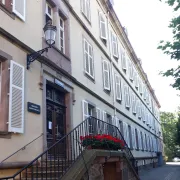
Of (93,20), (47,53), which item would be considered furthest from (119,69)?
(47,53)

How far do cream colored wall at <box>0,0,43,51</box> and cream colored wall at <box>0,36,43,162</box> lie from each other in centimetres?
44

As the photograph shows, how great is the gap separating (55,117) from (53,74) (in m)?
1.46

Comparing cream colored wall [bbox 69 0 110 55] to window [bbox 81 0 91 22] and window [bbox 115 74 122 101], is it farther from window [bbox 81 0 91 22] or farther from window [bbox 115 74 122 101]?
window [bbox 115 74 122 101]

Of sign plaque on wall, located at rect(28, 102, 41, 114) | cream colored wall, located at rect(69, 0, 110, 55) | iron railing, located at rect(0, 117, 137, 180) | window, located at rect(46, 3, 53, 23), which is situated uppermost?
cream colored wall, located at rect(69, 0, 110, 55)

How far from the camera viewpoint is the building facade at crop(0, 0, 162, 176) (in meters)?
6.72

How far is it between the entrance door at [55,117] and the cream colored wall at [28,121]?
3.15ft

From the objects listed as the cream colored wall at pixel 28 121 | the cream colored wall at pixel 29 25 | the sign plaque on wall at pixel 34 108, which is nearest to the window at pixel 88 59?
the cream colored wall at pixel 29 25

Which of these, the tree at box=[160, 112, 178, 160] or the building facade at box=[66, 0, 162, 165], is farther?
the tree at box=[160, 112, 178, 160]

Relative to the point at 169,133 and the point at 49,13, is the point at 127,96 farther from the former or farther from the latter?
the point at 169,133

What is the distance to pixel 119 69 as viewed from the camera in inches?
763

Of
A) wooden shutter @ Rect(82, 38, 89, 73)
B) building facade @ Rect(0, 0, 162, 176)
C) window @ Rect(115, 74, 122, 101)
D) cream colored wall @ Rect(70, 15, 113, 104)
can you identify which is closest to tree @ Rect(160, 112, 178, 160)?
window @ Rect(115, 74, 122, 101)

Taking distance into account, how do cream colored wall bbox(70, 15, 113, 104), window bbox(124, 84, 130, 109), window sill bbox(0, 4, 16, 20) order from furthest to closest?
window bbox(124, 84, 130, 109), cream colored wall bbox(70, 15, 113, 104), window sill bbox(0, 4, 16, 20)

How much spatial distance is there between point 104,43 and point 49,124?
8.75 metres

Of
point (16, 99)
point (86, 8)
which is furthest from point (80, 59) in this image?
point (16, 99)
